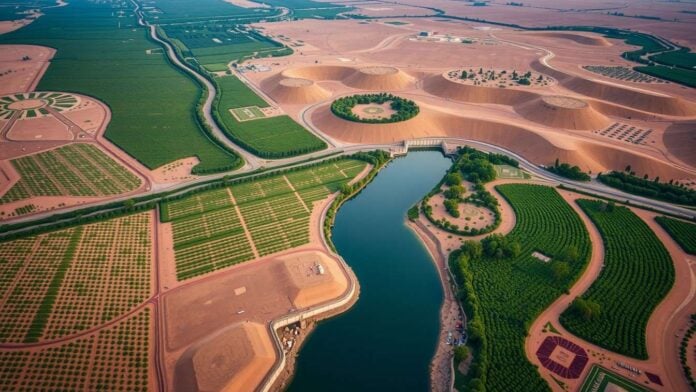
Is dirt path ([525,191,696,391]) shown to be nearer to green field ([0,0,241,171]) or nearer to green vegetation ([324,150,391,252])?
green vegetation ([324,150,391,252])

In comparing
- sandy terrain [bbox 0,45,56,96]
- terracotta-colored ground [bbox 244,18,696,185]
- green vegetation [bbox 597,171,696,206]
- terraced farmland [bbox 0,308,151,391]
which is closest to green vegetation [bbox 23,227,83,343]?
terraced farmland [bbox 0,308,151,391]

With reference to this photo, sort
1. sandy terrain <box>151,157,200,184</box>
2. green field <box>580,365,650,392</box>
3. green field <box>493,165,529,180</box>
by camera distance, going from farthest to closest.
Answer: green field <box>493,165,529,180</box>, sandy terrain <box>151,157,200,184</box>, green field <box>580,365,650,392</box>

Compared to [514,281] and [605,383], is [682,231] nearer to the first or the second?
[514,281]

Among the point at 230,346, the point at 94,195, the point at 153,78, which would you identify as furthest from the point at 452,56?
the point at 230,346

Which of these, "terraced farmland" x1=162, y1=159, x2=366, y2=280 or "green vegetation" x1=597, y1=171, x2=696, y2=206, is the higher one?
"green vegetation" x1=597, y1=171, x2=696, y2=206

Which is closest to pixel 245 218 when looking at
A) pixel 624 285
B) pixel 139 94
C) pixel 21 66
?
pixel 624 285

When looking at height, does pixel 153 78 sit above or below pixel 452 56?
below

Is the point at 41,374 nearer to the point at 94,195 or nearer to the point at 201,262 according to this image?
the point at 201,262
